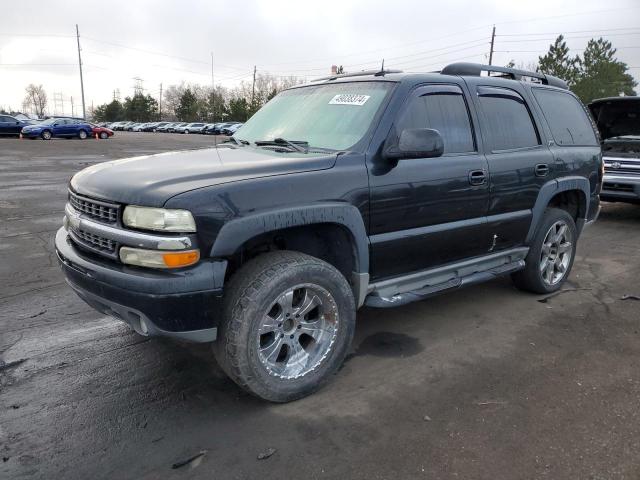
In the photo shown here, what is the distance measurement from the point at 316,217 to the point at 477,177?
1539 mm

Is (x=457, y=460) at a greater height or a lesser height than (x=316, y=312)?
lesser

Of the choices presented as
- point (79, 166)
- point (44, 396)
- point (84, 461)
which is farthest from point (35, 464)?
point (79, 166)

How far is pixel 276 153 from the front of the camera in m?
3.52

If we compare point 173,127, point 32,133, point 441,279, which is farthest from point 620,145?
point 173,127

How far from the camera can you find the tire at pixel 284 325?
9.44 feet

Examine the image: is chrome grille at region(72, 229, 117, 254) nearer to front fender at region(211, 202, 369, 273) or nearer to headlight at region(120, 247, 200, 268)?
headlight at region(120, 247, 200, 268)

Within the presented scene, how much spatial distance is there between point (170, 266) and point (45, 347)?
68.9 inches

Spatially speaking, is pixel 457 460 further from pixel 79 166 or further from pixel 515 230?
pixel 79 166

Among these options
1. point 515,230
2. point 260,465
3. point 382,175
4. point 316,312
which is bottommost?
point 260,465

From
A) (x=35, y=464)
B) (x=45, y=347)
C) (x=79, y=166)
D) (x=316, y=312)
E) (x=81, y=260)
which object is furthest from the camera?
(x=79, y=166)

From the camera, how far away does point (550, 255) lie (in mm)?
5047

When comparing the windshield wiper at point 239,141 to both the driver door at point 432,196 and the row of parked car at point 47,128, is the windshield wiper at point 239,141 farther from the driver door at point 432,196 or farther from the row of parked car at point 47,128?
the row of parked car at point 47,128

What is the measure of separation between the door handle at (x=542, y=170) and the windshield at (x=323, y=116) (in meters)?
1.66

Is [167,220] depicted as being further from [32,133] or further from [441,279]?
[32,133]
